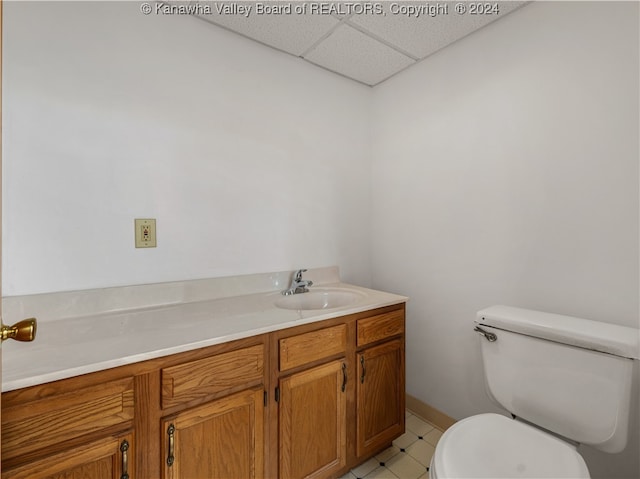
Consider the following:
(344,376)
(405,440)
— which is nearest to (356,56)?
(344,376)

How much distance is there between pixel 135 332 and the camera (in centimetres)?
111

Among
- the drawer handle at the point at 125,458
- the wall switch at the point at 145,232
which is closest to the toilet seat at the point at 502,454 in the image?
the drawer handle at the point at 125,458

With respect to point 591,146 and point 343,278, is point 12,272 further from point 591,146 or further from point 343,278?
point 591,146

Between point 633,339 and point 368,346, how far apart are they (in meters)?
0.93

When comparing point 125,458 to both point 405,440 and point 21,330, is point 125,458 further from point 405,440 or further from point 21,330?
point 405,440

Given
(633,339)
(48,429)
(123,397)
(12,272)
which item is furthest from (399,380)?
(12,272)

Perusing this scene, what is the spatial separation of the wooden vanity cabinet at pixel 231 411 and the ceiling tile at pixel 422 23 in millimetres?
1373

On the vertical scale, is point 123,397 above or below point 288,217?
below

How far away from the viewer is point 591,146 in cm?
131

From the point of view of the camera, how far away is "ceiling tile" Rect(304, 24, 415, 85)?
1.71m

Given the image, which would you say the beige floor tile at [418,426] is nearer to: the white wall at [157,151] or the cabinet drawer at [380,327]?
the cabinet drawer at [380,327]

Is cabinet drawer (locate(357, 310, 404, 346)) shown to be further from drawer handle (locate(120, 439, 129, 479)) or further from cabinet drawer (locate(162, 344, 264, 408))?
drawer handle (locate(120, 439, 129, 479))

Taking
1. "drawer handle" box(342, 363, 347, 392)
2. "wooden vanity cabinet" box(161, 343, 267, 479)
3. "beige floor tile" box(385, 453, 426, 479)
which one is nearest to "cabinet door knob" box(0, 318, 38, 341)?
"wooden vanity cabinet" box(161, 343, 267, 479)

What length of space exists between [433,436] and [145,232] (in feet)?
5.97
